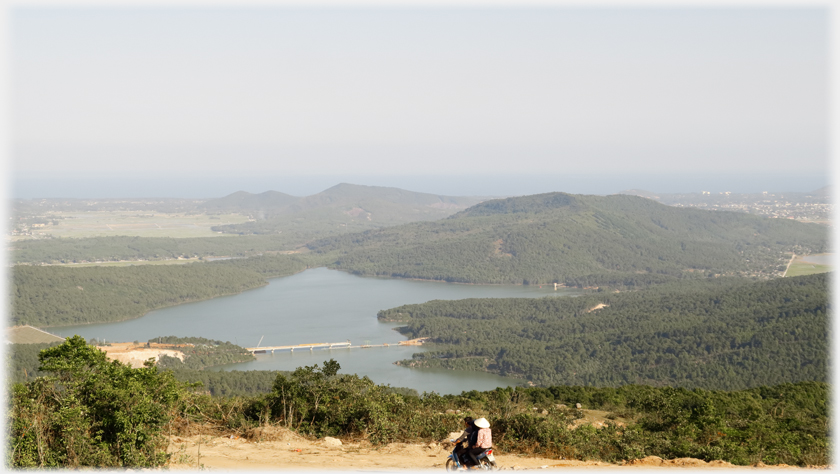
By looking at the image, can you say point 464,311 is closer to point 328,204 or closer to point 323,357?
point 323,357

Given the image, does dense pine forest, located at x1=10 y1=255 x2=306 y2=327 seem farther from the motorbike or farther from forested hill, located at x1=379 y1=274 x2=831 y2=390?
the motorbike

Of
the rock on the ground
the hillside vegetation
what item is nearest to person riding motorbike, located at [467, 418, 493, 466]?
the rock on the ground

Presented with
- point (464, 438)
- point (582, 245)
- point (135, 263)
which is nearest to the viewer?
point (464, 438)

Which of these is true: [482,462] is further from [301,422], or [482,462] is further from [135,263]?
[135,263]

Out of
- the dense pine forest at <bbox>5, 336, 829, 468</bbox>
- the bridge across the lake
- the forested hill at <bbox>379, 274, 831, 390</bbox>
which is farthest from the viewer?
the bridge across the lake

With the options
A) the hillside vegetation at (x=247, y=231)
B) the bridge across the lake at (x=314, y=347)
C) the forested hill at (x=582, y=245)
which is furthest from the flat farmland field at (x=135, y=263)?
the bridge across the lake at (x=314, y=347)

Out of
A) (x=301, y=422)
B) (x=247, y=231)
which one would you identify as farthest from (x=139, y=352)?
(x=247, y=231)
